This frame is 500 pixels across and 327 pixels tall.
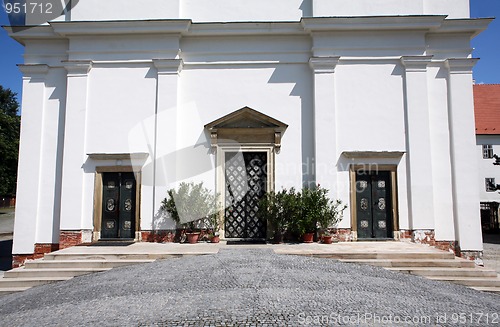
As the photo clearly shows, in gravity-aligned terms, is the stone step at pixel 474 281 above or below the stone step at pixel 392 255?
below

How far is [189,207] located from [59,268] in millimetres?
3682

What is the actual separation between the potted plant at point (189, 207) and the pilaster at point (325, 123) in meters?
3.40

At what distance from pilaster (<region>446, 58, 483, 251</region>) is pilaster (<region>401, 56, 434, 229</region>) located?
2.61 ft

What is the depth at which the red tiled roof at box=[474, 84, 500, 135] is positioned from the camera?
2742 cm

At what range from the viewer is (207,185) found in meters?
11.6

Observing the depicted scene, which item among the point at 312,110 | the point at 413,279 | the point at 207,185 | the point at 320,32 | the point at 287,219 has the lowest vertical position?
the point at 413,279

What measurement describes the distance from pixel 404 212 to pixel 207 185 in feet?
19.4

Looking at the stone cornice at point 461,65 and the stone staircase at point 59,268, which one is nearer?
the stone staircase at point 59,268

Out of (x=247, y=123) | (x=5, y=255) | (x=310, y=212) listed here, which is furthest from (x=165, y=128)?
(x=5, y=255)

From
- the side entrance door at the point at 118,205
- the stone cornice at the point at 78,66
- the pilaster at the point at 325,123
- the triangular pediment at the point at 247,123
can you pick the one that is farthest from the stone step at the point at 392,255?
the stone cornice at the point at 78,66

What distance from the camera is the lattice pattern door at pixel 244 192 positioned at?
38.1ft

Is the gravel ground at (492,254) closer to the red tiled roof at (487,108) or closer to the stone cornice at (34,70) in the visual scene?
the red tiled roof at (487,108)

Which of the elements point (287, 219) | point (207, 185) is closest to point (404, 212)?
point (287, 219)

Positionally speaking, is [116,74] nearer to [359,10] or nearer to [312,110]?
[312,110]
